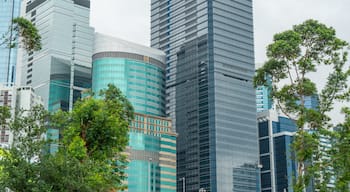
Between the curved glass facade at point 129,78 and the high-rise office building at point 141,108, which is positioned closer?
the high-rise office building at point 141,108

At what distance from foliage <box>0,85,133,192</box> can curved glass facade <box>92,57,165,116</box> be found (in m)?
143

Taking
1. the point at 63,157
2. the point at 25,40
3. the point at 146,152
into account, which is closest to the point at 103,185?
the point at 63,157

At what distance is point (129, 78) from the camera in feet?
627

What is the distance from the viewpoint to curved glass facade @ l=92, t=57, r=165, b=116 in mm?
189500

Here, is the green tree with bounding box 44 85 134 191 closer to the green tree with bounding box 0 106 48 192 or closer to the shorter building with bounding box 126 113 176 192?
the green tree with bounding box 0 106 48 192

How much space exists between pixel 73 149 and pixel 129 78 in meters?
154

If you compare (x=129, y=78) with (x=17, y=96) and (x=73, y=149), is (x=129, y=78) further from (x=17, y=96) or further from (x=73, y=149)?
(x=73, y=149)

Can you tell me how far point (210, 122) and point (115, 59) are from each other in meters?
38.1

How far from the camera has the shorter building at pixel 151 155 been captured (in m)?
173

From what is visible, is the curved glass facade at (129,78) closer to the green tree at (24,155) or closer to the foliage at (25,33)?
the green tree at (24,155)

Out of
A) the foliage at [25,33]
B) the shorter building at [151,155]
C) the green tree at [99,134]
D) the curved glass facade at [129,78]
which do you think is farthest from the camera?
the curved glass facade at [129,78]

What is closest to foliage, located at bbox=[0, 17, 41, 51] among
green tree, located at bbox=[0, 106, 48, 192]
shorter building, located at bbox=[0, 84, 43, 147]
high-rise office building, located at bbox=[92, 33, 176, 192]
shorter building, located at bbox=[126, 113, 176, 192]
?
green tree, located at bbox=[0, 106, 48, 192]

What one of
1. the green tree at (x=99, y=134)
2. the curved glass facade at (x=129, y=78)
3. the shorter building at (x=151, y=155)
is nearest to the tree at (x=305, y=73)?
the green tree at (x=99, y=134)

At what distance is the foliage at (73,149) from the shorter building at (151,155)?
4966 inches
